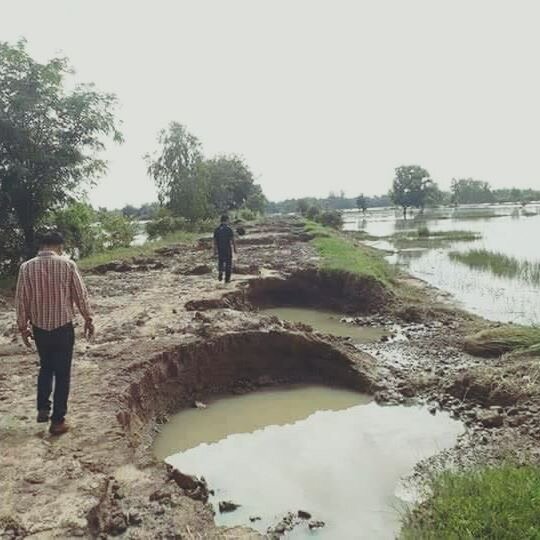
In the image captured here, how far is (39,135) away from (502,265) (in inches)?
670

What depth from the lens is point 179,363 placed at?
7.93 m

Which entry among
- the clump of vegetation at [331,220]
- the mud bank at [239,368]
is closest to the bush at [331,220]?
the clump of vegetation at [331,220]

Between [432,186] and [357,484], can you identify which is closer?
[357,484]

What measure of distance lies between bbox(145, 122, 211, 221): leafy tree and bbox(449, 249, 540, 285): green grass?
1952 centimetres

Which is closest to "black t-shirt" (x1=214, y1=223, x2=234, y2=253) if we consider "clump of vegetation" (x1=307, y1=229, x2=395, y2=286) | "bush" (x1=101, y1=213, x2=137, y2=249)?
"clump of vegetation" (x1=307, y1=229, x2=395, y2=286)

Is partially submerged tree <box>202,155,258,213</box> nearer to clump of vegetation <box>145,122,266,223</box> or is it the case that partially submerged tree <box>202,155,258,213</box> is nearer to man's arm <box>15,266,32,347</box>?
clump of vegetation <box>145,122,266,223</box>

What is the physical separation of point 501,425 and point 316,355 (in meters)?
3.26

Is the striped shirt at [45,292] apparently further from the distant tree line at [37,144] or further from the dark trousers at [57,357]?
the distant tree line at [37,144]

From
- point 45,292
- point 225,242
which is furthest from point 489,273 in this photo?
point 45,292

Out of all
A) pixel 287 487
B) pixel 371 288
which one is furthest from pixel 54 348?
pixel 371 288

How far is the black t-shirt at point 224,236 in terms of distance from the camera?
12.9 metres

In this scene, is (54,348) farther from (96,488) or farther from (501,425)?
(501,425)

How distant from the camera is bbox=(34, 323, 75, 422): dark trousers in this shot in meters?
4.78

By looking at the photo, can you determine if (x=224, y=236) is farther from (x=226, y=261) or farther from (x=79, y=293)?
(x=79, y=293)
